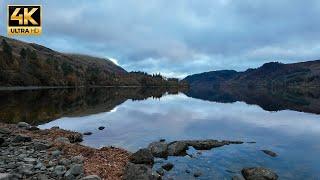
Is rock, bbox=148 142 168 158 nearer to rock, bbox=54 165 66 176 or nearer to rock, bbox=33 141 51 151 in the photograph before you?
rock, bbox=33 141 51 151

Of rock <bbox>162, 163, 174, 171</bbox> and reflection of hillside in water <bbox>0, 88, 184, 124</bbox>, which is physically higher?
reflection of hillside in water <bbox>0, 88, 184, 124</bbox>

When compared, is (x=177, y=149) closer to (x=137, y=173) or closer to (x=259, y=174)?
(x=259, y=174)

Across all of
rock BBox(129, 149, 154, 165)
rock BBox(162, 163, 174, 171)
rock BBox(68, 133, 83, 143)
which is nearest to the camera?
rock BBox(129, 149, 154, 165)

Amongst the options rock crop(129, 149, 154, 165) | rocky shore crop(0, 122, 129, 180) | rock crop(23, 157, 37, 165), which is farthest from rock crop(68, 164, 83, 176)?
rock crop(129, 149, 154, 165)

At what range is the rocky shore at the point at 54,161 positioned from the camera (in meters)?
23.5

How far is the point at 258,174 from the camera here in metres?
30.1

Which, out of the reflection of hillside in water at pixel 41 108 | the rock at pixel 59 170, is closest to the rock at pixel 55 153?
the rock at pixel 59 170

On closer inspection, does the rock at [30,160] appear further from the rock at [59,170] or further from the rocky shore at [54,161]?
the rock at [59,170]

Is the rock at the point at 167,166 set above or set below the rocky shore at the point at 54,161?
below

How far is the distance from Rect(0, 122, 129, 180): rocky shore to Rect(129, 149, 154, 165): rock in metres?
0.72

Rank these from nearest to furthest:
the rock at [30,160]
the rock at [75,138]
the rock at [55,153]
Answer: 1. the rock at [30,160]
2. the rock at [55,153]
3. the rock at [75,138]

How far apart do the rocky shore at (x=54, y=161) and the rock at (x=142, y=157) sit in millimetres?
716

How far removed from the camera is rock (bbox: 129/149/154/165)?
32259 millimetres

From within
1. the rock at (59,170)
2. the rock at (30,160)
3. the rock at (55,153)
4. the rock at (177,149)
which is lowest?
the rock at (177,149)
